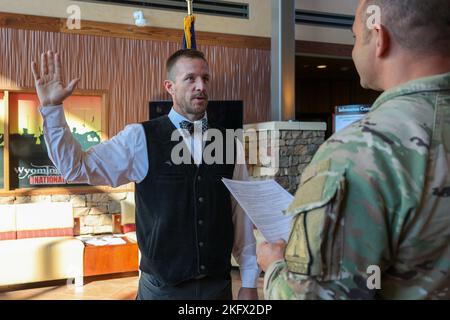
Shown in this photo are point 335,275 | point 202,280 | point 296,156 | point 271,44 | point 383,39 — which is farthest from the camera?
point 271,44

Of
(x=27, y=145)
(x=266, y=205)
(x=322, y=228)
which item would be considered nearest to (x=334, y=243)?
(x=322, y=228)

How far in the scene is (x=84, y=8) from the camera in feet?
18.1

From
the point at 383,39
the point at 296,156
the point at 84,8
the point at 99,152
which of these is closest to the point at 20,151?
the point at 84,8

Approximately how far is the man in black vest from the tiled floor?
2.72m

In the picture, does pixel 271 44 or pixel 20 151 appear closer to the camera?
pixel 20 151

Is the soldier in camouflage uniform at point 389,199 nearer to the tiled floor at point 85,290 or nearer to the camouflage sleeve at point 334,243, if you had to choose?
the camouflage sleeve at point 334,243

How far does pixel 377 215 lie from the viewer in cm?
65

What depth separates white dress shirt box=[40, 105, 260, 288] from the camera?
143cm

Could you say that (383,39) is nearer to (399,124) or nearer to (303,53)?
(399,124)

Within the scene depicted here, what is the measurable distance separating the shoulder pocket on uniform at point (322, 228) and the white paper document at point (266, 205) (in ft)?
0.98

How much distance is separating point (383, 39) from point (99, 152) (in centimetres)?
Answer: 118

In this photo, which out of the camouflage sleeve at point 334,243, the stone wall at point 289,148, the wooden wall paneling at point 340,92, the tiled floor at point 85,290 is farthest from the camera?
the wooden wall paneling at point 340,92

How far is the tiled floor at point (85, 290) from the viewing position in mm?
4406

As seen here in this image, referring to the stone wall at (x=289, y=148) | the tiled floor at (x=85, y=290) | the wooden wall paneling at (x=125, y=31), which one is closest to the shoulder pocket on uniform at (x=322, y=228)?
the tiled floor at (x=85, y=290)
